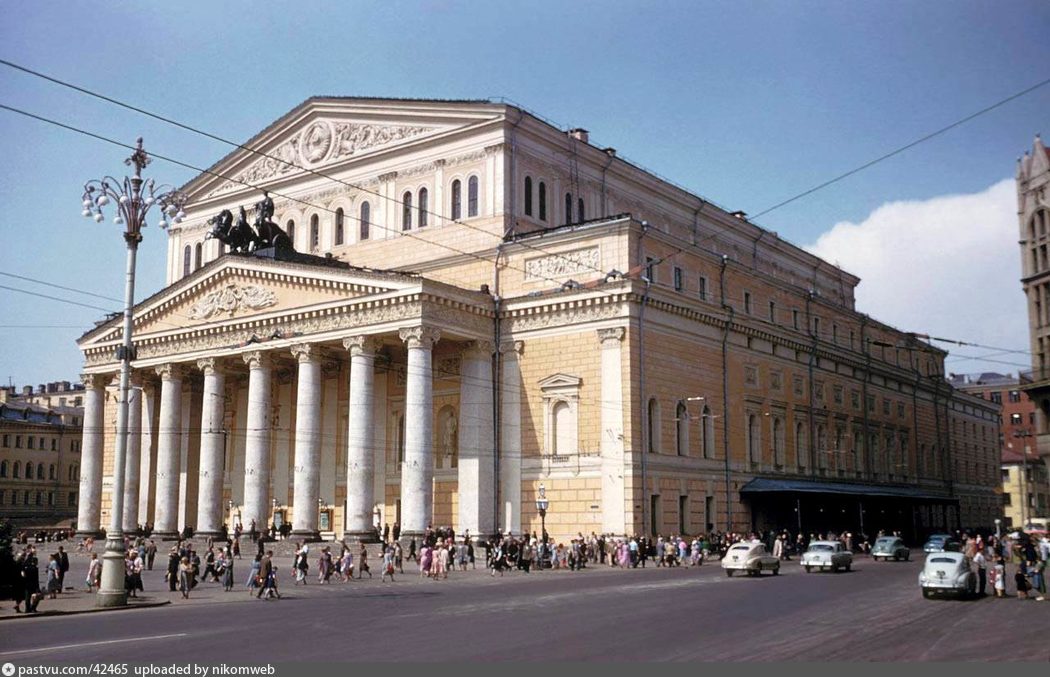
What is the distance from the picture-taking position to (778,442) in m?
63.3

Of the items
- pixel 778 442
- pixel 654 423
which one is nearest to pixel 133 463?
pixel 654 423

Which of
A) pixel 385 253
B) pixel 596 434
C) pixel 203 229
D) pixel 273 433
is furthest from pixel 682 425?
pixel 203 229

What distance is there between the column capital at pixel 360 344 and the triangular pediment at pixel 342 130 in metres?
13.0

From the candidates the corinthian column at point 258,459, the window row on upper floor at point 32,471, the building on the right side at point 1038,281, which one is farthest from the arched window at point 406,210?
the window row on upper floor at point 32,471

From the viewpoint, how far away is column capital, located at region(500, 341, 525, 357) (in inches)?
2147

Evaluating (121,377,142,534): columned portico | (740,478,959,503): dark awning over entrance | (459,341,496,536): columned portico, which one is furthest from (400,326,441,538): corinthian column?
(121,377,142,534): columned portico

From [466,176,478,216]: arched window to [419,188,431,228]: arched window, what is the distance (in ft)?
9.41

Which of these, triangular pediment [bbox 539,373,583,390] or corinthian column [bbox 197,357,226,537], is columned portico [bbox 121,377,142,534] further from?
triangular pediment [bbox 539,373,583,390]

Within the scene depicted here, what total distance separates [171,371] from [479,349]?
2028 centimetres

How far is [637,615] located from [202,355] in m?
42.8

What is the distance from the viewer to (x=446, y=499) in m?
55.9

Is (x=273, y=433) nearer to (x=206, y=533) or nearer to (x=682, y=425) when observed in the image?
(x=206, y=533)

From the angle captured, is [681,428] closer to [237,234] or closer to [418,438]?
[418,438]

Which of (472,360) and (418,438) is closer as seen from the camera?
(418,438)
